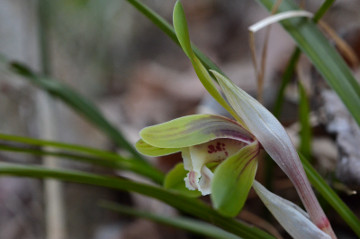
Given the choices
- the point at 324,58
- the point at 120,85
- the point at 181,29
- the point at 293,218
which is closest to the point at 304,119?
the point at 324,58

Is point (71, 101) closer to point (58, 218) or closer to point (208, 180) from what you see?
point (58, 218)

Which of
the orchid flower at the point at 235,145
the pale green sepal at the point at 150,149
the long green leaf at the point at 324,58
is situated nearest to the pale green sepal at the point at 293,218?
the orchid flower at the point at 235,145

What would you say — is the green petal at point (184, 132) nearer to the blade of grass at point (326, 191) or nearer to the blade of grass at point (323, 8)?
the blade of grass at point (326, 191)

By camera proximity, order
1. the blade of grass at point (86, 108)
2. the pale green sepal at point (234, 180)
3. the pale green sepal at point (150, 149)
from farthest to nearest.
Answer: the blade of grass at point (86, 108) < the pale green sepal at point (150, 149) < the pale green sepal at point (234, 180)

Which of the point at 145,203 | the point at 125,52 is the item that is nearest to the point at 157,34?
the point at 125,52

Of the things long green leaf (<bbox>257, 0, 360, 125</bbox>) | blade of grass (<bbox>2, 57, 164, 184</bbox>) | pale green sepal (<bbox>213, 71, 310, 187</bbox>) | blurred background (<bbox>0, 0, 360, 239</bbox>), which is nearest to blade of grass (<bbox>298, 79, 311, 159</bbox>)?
blurred background (<bbox>0, 0, 360, 239</bbox>)
